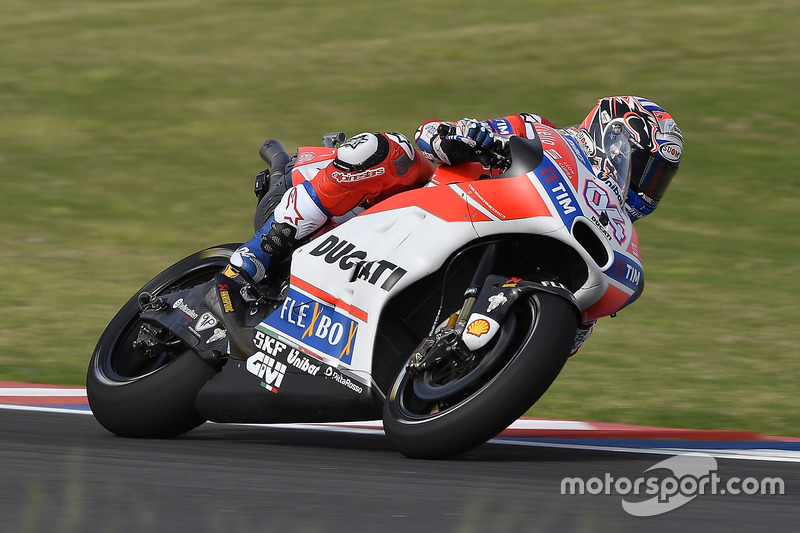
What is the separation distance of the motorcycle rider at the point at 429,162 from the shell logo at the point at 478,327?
0.58 m

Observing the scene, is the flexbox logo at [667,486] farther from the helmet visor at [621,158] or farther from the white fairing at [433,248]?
the helmet visor at [621,158]

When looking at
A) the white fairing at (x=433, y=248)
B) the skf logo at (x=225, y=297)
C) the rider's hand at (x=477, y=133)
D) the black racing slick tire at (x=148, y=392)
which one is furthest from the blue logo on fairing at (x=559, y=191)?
the black racing slick tire at (x=148, y=392)

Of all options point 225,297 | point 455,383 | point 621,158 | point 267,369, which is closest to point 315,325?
point 267,369

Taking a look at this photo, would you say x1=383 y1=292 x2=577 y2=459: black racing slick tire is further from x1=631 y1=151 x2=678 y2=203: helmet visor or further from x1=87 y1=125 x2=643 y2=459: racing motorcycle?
x1=631 y1=151 x2=678 y2=203: helmet visor

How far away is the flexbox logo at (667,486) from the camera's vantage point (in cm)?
371

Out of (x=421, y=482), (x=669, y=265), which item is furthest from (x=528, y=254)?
(x=669, y=265)

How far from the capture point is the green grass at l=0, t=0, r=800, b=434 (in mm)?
7770

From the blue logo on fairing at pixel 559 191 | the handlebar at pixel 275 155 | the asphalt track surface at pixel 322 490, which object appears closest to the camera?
the asphalt track surface at pixel 322 490

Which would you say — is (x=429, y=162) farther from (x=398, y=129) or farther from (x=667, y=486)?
(x=398, y=129)

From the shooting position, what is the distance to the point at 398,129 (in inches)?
606

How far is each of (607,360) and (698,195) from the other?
6244 mm

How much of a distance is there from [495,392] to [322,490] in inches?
26.7

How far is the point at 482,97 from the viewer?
1681 cm

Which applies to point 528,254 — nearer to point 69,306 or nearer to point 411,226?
point 411,226
